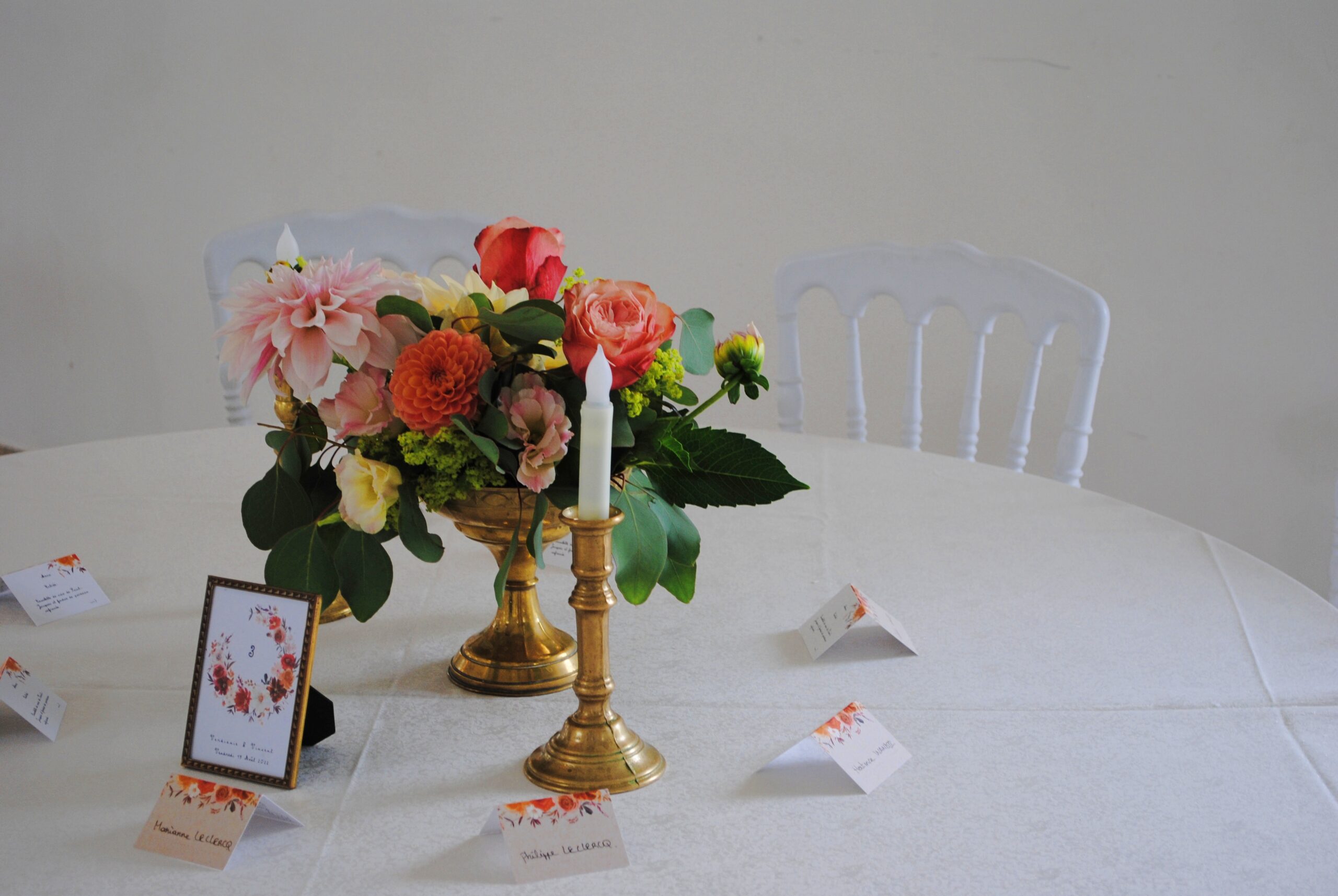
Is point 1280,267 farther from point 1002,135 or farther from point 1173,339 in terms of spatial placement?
point 1002,135

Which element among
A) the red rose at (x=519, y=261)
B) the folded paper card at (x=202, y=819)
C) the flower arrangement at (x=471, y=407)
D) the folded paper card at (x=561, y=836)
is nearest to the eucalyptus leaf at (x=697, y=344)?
the flower arrangement at (x=471, y=407)

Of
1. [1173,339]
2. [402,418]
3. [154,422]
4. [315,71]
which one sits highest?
[315,71]

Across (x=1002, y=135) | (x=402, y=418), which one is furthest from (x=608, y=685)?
(x=1002, y=135)

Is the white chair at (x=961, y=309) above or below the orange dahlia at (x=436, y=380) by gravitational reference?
below

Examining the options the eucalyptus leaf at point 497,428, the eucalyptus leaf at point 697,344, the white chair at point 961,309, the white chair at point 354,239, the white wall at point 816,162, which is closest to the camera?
the eucalyptus leaf at point 497,428

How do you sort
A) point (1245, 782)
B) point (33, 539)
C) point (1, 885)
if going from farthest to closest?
1. point (33, 539)
2. point (1245, 782)
3. point (1, 885)

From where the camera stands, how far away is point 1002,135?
95.3 inches

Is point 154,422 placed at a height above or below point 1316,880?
below

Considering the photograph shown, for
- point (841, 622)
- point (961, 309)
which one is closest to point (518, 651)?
point (841, 622)

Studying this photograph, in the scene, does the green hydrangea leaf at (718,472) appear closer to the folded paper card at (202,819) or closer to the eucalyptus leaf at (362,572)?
the eucalyptus leaf at (362,572)

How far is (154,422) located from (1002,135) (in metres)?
2.06

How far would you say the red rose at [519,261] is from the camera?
84 centimetres

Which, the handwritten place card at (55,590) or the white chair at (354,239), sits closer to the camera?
the handwritten place card at (55,590)

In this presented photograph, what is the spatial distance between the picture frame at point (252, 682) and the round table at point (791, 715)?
1.6 inches
